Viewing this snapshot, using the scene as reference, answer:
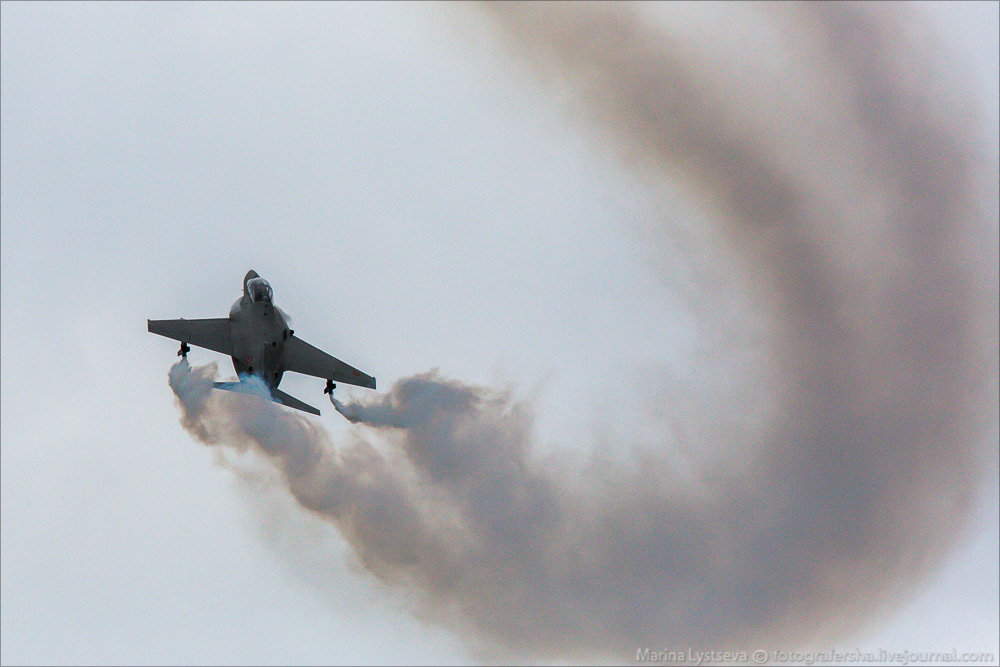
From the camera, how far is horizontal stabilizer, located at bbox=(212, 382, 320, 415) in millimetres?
46406

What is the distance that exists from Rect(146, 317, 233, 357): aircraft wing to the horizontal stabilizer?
1.92 metres

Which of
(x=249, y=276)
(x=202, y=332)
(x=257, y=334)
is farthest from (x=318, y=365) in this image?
(x=202, y=332)

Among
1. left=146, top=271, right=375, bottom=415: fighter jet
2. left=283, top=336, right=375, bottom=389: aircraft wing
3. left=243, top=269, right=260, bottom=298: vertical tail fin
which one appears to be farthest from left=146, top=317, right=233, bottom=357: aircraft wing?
left=283, top=336, right=375, bottom=389: aircraft wing

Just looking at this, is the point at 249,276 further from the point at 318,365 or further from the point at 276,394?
the point at 276,394

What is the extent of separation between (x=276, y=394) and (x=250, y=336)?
9.12 feet

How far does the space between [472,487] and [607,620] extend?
11.1 m

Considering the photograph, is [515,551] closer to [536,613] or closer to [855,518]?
[536,613]

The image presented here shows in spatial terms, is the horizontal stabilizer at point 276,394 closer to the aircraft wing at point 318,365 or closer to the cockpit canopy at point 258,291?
the aircraft wing at point 318,365

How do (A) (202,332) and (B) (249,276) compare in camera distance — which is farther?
(B) (249,276)

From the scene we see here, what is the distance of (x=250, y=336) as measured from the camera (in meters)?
47.3

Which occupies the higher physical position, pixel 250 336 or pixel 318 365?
pixel 318 365

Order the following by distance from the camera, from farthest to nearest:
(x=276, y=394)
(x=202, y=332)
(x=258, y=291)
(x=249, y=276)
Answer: (x=249, y=276), (x=202, y=332), (x=276, y=394), (x=258, y=291)

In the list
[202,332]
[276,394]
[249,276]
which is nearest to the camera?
[276,394]

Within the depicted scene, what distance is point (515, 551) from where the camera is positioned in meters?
58.8
